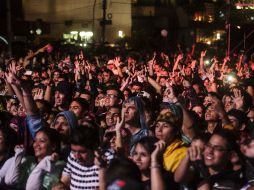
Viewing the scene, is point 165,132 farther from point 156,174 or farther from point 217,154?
point 156,174

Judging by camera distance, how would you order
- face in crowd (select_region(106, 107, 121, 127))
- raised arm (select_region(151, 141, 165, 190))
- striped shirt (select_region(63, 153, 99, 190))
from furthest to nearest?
face in crowd (select_region(106, 107, 121, 127)) < striped shirt (select_region(63, 153, 99, 190)) < raised arm (select_region(151, 141, 165, 190))

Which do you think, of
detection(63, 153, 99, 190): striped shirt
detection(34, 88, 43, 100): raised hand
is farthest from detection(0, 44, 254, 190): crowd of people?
detection(34, 88, 43, 100): raised hand

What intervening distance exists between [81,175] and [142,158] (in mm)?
531

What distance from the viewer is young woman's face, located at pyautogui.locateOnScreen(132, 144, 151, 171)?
4.55 meters

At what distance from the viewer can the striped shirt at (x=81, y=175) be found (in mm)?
4691

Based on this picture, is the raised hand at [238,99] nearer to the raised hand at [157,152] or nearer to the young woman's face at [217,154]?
the young woman's face at [217,154]

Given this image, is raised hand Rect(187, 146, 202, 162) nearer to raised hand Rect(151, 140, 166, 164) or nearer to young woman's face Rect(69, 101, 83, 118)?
raised hand Rect(151, 140, 166, 164)

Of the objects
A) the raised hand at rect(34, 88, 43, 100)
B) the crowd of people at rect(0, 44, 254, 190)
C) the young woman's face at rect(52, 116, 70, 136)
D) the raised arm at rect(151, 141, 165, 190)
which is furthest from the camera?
the raised hand at rect(34, 88, 43, 100)

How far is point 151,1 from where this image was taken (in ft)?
169

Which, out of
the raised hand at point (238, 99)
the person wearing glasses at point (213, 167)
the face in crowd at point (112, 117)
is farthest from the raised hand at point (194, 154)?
the raised hand at point (238, 99)

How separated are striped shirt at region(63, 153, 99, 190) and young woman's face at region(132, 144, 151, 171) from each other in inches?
12.9

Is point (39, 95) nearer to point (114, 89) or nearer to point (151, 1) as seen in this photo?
point (114, 89)

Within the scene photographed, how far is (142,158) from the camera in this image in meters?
4.59

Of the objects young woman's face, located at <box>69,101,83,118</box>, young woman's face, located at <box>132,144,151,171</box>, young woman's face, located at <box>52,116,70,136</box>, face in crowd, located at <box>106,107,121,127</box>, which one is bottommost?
young woman's face, located at <box>132,144,151,171</box>
